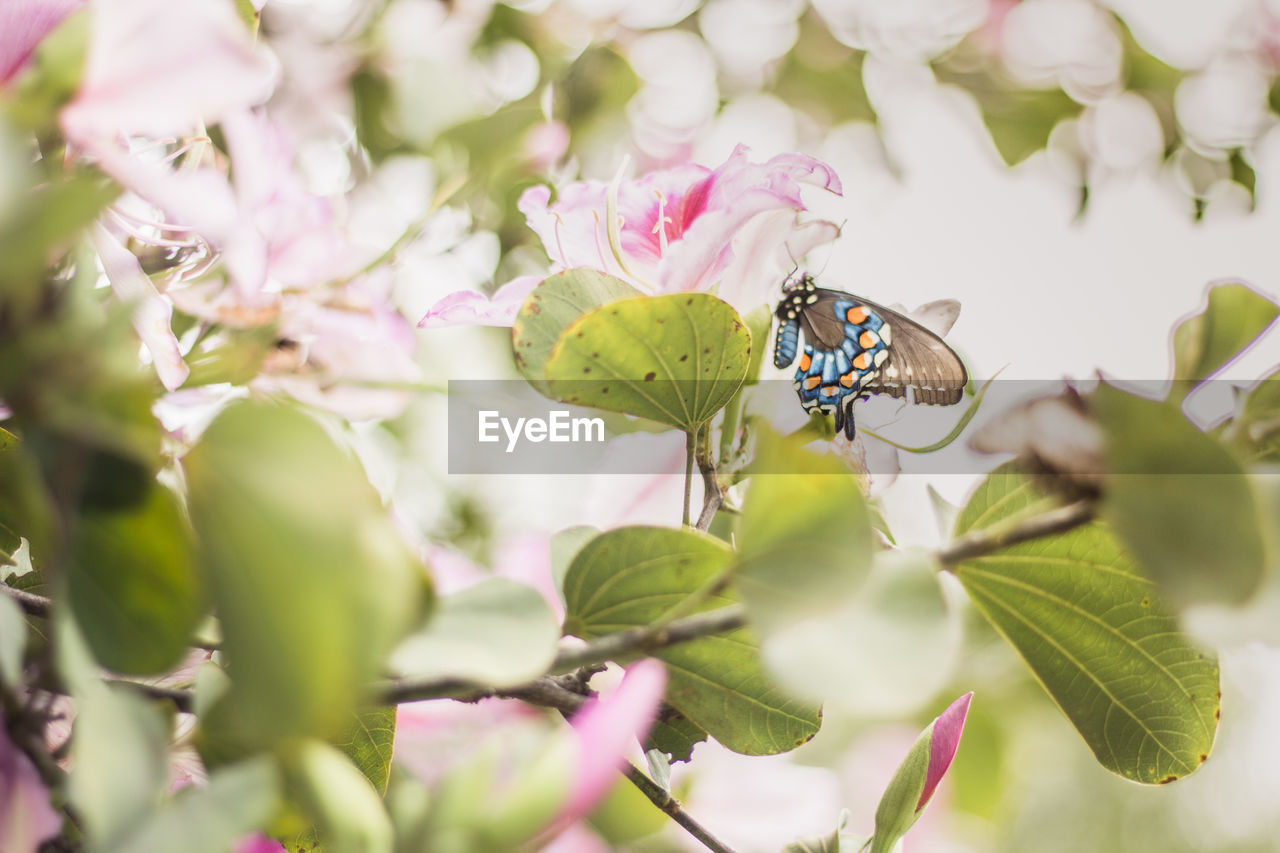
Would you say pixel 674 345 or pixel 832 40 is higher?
pixel 674 345

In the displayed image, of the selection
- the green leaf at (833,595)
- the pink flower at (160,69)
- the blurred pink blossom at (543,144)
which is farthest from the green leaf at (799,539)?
the blurred pink blossom at (543,144)

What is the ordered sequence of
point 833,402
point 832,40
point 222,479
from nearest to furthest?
1. point 222,479
2. point 833,402
3. point 832,40

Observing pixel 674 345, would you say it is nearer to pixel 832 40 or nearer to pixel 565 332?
pixel 565 332

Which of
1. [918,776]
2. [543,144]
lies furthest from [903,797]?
[543,144]

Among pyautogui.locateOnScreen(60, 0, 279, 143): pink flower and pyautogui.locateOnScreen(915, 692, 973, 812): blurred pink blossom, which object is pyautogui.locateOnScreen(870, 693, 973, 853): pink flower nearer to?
pyautogui.locateOnScreen(915, 692, 973, 812): blurred pink blossom

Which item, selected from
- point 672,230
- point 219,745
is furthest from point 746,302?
point 219,745
